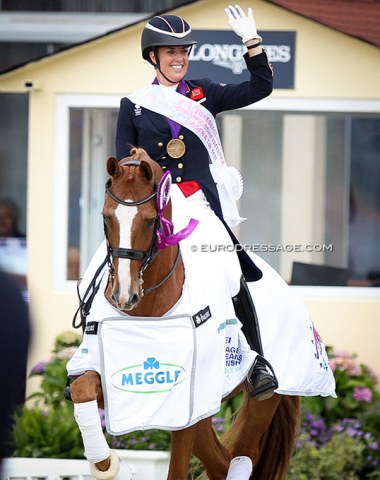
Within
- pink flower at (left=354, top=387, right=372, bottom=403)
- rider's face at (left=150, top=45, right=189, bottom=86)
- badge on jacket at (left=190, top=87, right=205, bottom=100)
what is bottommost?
pink flower at (left=354, top=387, right=372, bottom=403)

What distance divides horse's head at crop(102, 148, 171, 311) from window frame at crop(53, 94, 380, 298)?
371 cm

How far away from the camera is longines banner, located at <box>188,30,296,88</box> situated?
340 inches

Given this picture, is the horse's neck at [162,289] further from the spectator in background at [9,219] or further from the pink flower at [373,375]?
the spectator in background at [9,219]

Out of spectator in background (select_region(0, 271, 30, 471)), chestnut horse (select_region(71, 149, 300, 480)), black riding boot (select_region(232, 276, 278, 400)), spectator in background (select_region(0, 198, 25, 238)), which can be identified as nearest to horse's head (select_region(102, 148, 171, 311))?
chestnut horse (select_region(71, 149, 300, 480))

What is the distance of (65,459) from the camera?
725cm

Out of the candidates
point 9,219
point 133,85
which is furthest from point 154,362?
point 9,219

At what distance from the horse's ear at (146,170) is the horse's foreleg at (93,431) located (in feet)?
3.06

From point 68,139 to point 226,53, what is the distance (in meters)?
1.32

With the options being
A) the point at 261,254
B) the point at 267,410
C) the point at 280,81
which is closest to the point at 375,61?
the point at 280,81

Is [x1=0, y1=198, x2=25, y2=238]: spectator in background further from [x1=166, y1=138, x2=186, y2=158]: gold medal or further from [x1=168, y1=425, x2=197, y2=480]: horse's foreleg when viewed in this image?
[x1=168, y1=425, x2=197, y2=480]: horse's foreleg

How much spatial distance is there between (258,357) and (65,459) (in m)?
1.91

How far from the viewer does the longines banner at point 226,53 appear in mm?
8625

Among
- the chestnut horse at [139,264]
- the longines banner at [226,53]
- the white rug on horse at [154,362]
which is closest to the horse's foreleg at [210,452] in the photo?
the chestnut horse at [139,264]

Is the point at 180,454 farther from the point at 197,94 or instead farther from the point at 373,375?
the point at 373,375
